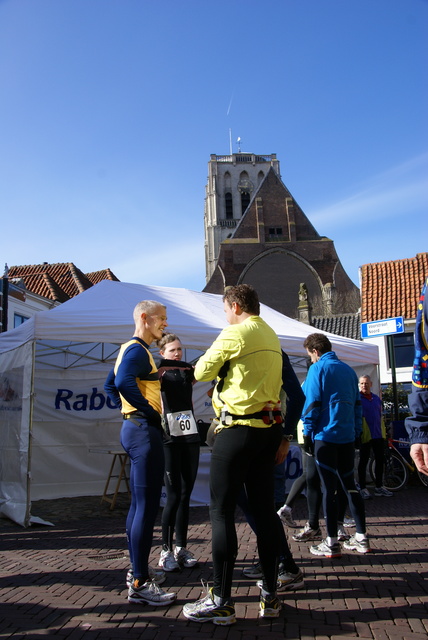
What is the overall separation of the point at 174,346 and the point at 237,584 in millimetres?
2022

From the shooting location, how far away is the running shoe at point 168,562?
4.52m

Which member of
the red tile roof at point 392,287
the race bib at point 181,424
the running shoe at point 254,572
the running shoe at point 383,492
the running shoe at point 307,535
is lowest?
the running shoe at point 383,492

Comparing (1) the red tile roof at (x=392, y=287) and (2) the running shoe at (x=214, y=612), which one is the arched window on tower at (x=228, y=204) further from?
(2) the running shoe at (x=214, y=612)

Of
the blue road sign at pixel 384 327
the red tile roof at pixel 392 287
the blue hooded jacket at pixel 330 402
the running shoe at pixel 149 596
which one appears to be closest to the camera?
the running shoe at pixel 149 596

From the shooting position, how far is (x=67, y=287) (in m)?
37.1

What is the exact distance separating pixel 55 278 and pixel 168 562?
35.7 metres

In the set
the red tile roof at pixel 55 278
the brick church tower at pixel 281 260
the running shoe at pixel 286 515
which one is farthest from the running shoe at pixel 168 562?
the brick church tower at pixel 281 260

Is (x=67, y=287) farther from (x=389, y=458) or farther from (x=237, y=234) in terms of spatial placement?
(x=389, y=458)

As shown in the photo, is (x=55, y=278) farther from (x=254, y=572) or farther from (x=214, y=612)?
(x=214, y=612)

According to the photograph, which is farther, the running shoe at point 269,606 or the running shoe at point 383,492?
the running shoe at point 383,492

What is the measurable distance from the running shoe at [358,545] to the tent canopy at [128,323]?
3632 mm

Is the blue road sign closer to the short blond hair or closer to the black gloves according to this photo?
the black gloves

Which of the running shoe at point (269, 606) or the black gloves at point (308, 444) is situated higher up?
the black gloves at point (308, 444)

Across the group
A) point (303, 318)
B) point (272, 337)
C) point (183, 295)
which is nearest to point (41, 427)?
point (183, 295)
